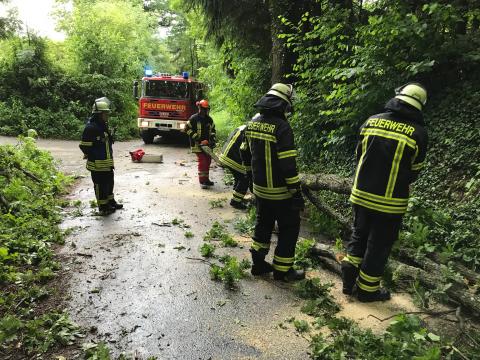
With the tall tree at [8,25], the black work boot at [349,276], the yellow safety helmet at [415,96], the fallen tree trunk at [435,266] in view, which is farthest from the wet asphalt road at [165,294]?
the tall tree at [8,25]

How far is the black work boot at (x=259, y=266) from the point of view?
14.8ft

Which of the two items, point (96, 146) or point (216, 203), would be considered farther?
point (216, 203)

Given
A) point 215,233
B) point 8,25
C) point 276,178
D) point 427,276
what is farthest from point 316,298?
point 8,25

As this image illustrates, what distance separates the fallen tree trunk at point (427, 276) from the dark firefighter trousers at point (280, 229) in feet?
2.19

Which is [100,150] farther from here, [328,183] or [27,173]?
[328,183]

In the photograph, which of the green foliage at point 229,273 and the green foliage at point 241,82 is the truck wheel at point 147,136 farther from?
the green foliage at point 229,273

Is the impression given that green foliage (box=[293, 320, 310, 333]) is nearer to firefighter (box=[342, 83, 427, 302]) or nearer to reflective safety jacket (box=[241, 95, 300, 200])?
firefighter (box=[342, 83, 427, 302])

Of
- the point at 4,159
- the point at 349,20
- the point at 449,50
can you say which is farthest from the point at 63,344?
the point at 349,20

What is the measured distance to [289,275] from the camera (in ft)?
14.5

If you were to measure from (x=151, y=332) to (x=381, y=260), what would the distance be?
7.46 ft

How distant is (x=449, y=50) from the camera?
20.1 feet

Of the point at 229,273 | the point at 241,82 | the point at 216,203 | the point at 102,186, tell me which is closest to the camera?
the point at 229,273

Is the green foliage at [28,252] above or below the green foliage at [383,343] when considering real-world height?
below

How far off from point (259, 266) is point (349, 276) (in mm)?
1039
